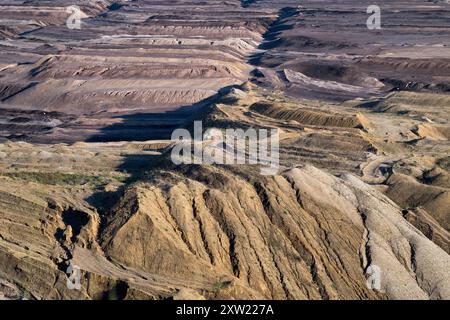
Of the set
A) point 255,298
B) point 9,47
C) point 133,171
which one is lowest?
point 255,298

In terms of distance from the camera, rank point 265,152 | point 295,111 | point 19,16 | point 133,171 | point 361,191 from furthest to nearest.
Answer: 1. point 19,16
2. point 295,111
3. point 265,152
4. point 133,171
5. point 361,191

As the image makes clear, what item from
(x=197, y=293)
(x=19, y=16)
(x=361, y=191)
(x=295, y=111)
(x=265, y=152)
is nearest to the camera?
(x=197, y=293)

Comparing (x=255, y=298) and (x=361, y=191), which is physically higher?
(x=361, y=191)

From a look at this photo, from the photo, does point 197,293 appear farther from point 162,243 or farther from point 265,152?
point 265,152

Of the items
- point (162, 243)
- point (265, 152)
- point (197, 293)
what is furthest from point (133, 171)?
point (197, 293)

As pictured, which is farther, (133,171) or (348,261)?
(133,171)

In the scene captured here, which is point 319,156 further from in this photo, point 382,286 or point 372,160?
point 382,286
